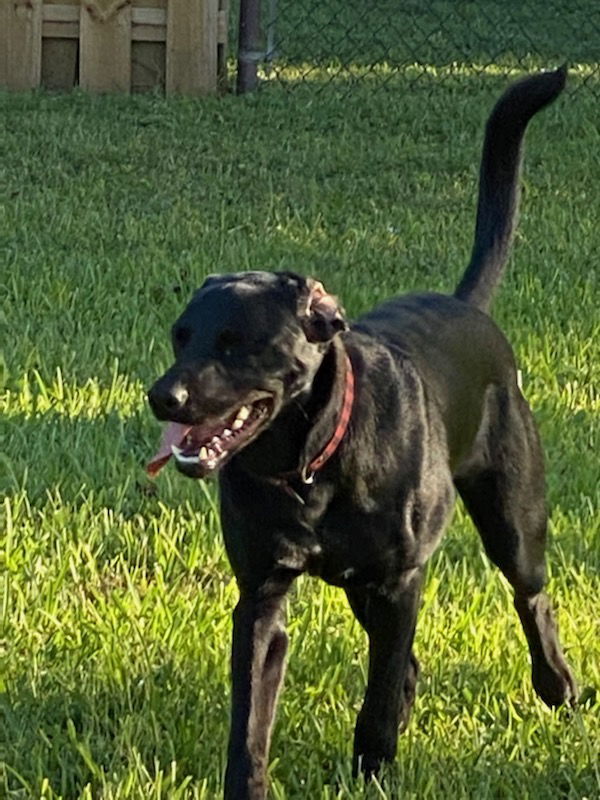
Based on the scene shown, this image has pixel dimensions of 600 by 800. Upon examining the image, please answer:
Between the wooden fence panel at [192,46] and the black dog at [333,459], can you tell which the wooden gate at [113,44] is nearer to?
the wooden fence panel at [192,46]

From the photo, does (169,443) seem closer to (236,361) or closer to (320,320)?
(236,361)

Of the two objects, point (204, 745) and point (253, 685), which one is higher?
point (253, 685)

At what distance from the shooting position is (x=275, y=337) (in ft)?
9.05

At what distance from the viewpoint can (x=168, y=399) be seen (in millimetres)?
2592

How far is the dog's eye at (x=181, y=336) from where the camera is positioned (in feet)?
9.04

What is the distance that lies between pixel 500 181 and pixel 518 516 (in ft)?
2.71

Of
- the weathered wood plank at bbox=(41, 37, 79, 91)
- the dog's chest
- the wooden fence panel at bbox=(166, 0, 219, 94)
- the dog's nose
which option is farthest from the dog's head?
the weathered wood plank at bbox=(41, 37, 79, 91)

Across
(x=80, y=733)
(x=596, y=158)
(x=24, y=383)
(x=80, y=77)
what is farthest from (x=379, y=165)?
(x=80, y=733)

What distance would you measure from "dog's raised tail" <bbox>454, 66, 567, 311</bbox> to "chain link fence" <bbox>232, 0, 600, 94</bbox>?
22.6 feet

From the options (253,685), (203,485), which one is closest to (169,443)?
(253,685)

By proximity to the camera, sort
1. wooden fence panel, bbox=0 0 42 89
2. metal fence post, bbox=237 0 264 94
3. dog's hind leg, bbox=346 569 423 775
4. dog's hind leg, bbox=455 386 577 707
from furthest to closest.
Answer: wooden fence panel, bbox=0 0 42 89 < metal fence post, bbox=237 0 264 94 < dog's hind leg, bbox=455 386 577 707 < dog's hind leg, bbox=346 569 423 775

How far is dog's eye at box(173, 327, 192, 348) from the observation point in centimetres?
275

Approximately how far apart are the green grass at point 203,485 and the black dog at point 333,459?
Result: 16 cm

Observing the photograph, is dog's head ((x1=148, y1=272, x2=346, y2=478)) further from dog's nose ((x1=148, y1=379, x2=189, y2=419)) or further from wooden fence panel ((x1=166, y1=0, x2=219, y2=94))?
wooden fence panel ((x1=166, y1=0, x2=219, y2=94))
